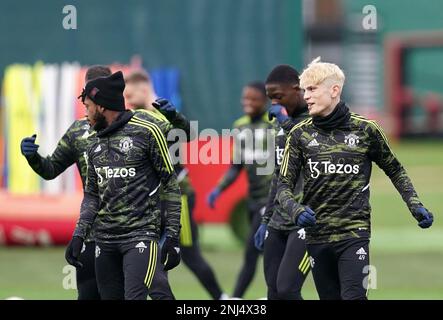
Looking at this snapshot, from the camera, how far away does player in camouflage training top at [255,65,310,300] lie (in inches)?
404

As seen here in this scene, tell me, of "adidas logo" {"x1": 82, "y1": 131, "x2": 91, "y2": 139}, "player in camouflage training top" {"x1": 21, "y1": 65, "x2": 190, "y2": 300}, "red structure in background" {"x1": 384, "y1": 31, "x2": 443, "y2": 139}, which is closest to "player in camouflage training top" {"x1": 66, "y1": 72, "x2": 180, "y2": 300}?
"player in camouflage training top" {"x1": 21, "y1": 65, "x2": 190, "y2": 300}

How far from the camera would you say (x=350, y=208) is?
925cm

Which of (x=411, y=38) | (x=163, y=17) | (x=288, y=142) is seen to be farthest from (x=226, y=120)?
(x=411, y=38)

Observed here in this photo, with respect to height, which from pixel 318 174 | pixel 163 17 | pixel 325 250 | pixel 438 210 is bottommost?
pixel 438 210

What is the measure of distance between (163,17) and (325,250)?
11.7 meters

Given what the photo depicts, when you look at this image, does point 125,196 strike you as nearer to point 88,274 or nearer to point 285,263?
point 88,274

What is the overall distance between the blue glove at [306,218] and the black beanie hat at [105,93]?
1.68 meters

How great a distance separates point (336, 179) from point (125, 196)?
1616 mm

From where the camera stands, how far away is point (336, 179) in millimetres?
9250

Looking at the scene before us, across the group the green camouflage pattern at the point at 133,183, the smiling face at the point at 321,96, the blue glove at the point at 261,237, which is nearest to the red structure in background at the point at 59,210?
the blue glove at the point at 261,237

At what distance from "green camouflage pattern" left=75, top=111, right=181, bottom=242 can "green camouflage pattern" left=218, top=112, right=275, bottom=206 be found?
3814mm

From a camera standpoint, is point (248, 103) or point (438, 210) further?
point (438, 210)
